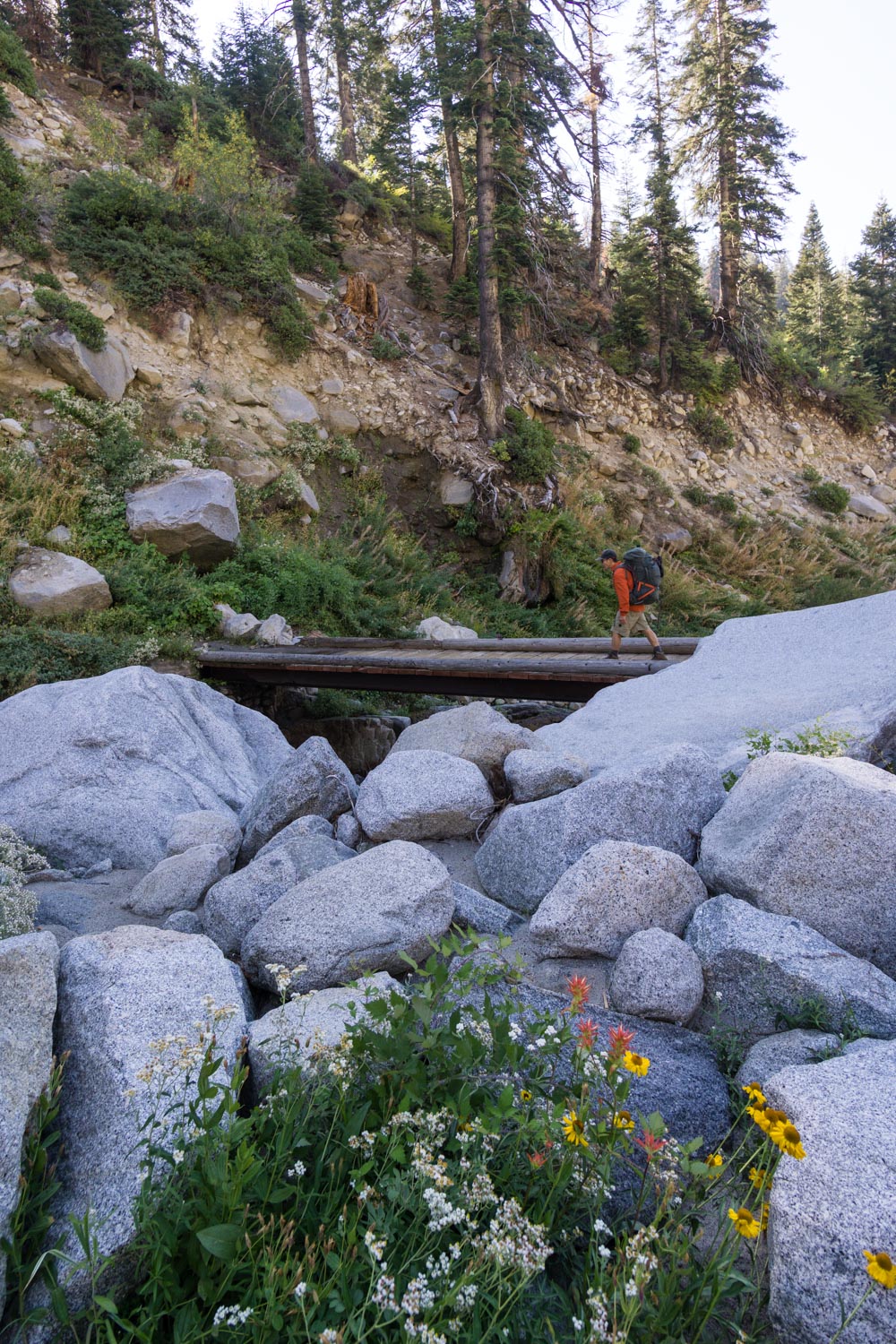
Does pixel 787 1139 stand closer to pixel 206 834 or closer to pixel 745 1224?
pixel 745 1224

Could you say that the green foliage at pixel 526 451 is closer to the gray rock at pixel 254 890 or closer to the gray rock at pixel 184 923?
the gray rock at pixel 254 890

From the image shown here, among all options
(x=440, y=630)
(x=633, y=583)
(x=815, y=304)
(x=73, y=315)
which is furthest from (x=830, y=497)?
(x=73, y=315)

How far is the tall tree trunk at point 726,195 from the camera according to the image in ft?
71.6

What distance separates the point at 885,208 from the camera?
98.0 feet

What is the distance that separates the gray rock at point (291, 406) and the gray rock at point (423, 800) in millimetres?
12023

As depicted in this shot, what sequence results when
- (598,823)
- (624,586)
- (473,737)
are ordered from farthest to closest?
(624,586), (473,737), (598,823)

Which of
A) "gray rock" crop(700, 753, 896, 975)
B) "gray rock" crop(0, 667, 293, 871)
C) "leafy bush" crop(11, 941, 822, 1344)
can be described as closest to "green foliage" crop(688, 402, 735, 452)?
"gray rock" crop(0, 667, 293, 871)

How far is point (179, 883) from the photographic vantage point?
4.36 metres

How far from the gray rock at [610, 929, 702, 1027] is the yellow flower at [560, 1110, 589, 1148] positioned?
100 centimetres

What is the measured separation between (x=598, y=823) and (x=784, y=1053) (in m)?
1.59

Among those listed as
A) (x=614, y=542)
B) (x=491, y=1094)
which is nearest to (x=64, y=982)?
(x=491, y=1094)

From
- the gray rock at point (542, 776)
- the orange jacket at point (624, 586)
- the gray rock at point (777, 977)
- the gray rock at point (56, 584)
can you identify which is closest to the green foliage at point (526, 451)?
the orange jacket at point (624, 586)

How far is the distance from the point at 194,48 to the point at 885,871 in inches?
1181

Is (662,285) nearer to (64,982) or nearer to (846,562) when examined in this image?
(846,562)
